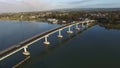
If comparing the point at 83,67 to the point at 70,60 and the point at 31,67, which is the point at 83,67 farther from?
the point at 31,67

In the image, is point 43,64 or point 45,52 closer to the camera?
point 43,64

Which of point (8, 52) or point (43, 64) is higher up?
point (8, 52)

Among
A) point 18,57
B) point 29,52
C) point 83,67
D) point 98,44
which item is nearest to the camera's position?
point 83,67

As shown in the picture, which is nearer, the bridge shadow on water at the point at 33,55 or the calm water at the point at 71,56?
the calm water at the point at 71,56

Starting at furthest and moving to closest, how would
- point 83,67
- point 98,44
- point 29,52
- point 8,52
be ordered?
point 98,44, point 29,52, point 8,52, point 83,67

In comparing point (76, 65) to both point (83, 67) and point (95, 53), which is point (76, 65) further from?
point (95, 53)

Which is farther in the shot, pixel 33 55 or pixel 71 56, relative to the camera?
pixel 33 55

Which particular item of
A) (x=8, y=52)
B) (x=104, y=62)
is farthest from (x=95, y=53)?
(x=8, y=52)

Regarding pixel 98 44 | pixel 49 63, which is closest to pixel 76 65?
pixel 49 63

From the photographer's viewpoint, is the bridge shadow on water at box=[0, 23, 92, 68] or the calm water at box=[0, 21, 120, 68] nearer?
the calm water at box=[0, 21, 120, 68]
